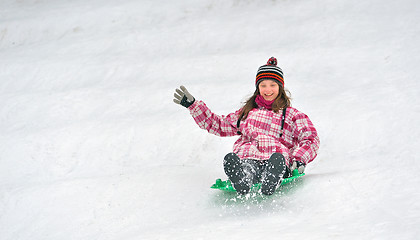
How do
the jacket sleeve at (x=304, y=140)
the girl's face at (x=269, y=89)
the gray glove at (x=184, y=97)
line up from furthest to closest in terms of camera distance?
the girl's face at (x=269, y=89), the gray glove at (x=184, y=97), the jacket sleeve at (x=304, y=140)

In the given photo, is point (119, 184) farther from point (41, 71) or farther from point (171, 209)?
point (41, 71)

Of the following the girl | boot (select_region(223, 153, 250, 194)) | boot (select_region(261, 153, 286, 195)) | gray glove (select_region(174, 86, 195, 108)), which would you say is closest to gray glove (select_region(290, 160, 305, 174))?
the girl

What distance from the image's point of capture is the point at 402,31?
590 cm

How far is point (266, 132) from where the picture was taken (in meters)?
3.56

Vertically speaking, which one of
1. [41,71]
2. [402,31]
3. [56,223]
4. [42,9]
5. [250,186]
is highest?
[42,9]

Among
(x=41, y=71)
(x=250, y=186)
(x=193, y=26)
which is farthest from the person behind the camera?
(x=193, y=26)

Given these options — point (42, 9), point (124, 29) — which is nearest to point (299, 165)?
point (124, 29)

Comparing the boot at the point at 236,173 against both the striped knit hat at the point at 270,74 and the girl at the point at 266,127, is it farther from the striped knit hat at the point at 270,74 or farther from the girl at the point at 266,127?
the striped knit hat at the point at 270,74

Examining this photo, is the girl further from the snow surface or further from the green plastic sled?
the snow surface

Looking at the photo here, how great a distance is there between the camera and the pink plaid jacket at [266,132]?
11.2 ft

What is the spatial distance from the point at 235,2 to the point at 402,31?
8.71 ft

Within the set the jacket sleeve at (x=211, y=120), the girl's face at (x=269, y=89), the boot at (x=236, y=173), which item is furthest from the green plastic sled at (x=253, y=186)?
the girl's face at (x=269, y=89)

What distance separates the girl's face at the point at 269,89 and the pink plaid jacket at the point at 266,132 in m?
0.12

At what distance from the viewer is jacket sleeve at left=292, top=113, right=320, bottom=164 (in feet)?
11.1
